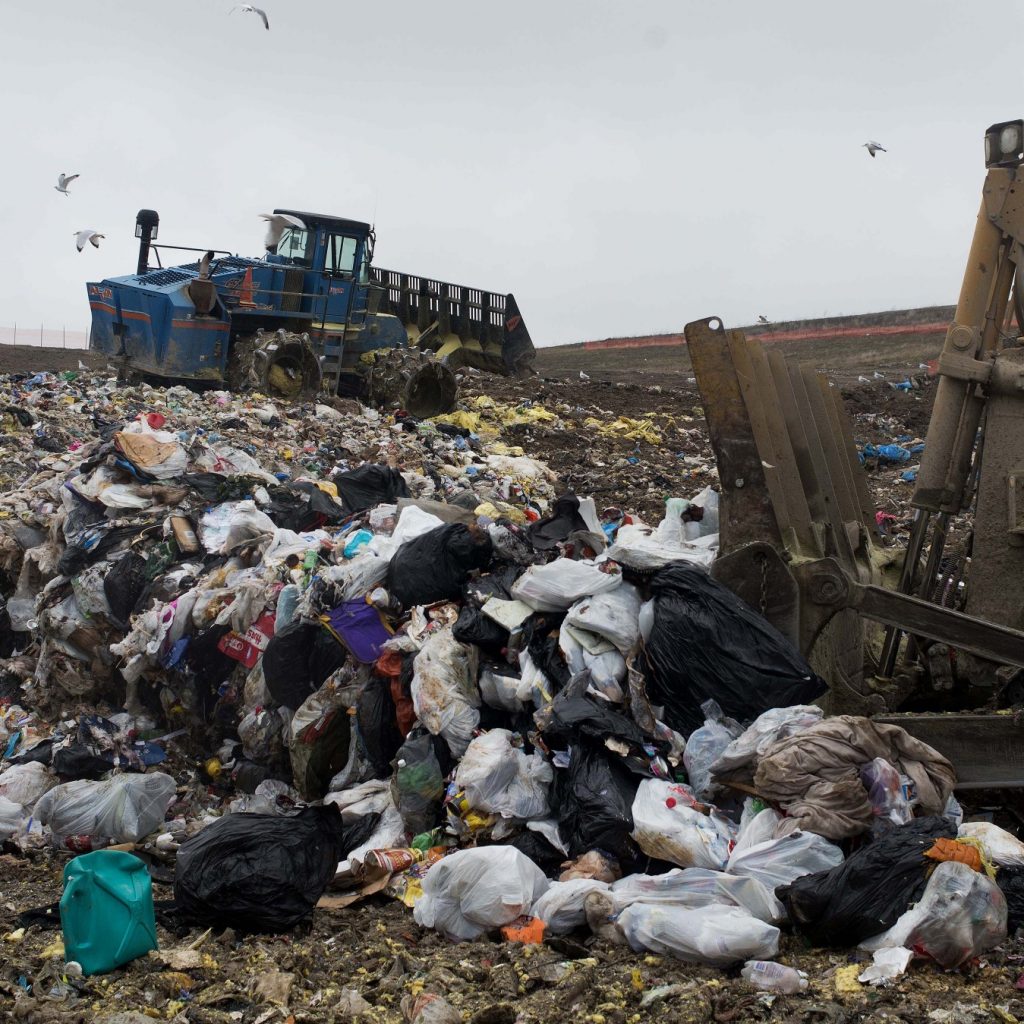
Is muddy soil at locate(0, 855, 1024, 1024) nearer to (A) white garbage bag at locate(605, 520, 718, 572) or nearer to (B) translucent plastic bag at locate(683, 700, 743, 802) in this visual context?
(B) translucent plastic bag at locate(683, 700, 743, 802)

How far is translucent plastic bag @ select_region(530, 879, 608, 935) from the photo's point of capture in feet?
10.2

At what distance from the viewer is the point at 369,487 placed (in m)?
6.96

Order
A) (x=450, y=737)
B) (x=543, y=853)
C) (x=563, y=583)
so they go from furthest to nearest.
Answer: (x=563, y=583), (x=450, y=737), (x=543, y=853)

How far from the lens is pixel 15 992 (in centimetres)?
278

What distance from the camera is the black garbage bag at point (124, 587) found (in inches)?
225

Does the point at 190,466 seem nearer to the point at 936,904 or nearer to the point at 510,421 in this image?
the point at 936,904

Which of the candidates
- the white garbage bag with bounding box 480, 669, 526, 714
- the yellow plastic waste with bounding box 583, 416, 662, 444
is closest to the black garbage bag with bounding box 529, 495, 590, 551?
the white garbage bag with bounding box 480, 669, 526, 714

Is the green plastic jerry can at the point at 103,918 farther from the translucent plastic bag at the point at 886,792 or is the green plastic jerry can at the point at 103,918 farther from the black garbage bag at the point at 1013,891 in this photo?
→ the black garbage bag at the point at 1013,891

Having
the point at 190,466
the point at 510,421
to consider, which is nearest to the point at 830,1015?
the point at 190,466

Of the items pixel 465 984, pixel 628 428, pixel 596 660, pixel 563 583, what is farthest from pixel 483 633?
pixel 628 428

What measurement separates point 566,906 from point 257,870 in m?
0.93

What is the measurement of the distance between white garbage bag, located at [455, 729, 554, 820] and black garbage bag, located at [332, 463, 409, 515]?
3.12 meters

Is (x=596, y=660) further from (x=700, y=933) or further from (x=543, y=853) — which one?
(x=700, y=933)

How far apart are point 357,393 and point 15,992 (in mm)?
12960
